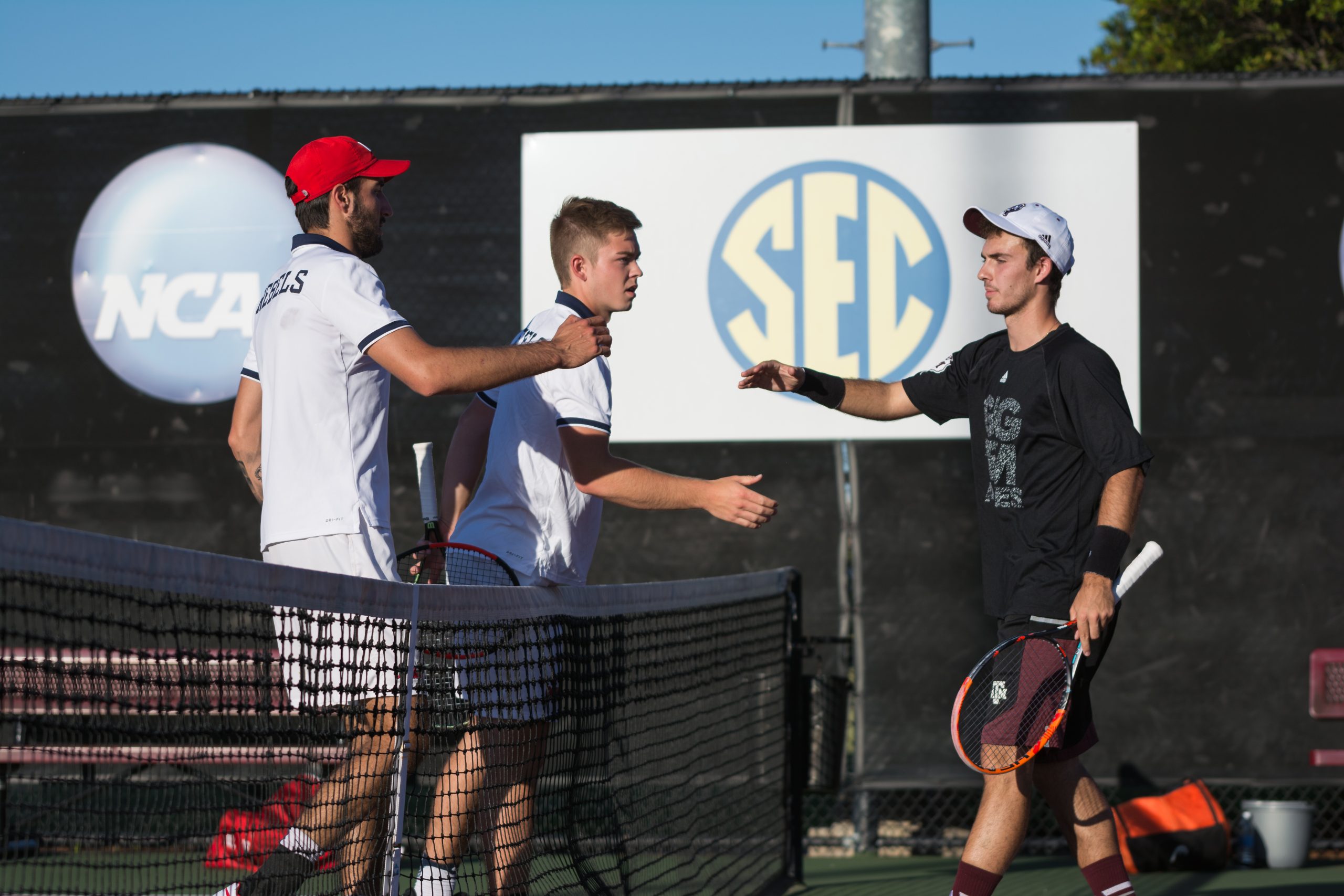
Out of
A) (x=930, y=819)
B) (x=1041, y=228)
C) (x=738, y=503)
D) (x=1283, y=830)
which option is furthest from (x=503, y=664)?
(x=1283, y=830)

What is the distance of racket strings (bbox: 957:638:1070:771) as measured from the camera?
10.2 ft

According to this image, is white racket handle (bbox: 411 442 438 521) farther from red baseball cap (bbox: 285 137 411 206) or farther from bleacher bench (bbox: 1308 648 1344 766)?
bleacher bench (bbox: 1308 648 1344 766)

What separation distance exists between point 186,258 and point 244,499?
3.16ft

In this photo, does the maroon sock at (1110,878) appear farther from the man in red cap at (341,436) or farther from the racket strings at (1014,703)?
the man in red cap at (341,436)

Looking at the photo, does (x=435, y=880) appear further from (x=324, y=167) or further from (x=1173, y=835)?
(x=1173, y=835)

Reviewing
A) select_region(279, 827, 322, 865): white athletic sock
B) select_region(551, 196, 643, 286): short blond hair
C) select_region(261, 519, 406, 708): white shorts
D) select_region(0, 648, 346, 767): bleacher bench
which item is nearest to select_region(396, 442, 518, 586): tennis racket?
select_region(261, 519, 406, 708): white shorts

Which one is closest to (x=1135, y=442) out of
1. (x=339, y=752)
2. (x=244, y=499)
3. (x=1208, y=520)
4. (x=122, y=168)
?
(x=339, y=752)

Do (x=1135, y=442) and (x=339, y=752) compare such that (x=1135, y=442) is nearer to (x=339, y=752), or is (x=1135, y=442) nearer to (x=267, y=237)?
(x=339, y=752)

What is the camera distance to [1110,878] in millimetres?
3219

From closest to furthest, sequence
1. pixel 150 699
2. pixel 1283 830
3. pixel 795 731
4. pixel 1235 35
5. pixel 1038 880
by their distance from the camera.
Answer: pixel 150 699 < pixel 795 731 < pixel 1038 880 < pixel 1283 830 < pixel 1235 35

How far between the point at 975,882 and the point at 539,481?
1368 mm

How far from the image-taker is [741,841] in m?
4.45

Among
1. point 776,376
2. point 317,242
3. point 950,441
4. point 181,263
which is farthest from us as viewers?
point 181,263

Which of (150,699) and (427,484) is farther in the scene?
(427,484)
